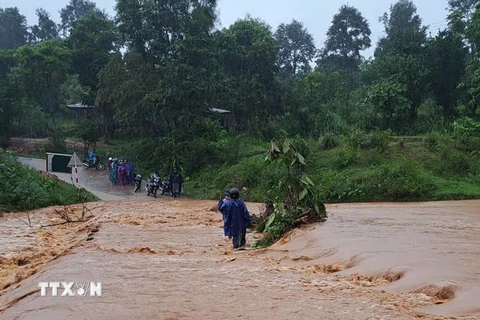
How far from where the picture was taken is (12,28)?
64875 millimetres

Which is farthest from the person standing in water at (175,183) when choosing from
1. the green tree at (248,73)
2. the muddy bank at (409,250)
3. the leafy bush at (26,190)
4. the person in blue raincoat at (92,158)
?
the muddy bank at (409,250)

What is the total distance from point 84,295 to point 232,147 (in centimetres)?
2299

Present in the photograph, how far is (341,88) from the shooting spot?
1490 inches

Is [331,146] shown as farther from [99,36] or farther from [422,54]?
[99,36]

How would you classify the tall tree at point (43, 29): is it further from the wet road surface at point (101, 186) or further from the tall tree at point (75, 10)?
the wet road surface at point (101, 186)

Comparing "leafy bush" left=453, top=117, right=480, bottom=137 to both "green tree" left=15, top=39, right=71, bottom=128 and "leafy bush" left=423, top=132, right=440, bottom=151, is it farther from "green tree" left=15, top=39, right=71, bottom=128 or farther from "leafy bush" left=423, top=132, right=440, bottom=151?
"green tree" left=15, top=39, right=71, bottom=128

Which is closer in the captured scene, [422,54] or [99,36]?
[422,54]

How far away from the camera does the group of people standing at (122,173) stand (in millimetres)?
27609

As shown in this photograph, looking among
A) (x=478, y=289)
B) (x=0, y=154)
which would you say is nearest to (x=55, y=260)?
(x=478, y=289)

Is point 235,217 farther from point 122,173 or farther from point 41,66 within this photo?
point 41,66

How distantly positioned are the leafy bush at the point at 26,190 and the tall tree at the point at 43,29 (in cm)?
4952

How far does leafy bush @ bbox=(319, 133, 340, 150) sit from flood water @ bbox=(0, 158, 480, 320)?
41.7ft

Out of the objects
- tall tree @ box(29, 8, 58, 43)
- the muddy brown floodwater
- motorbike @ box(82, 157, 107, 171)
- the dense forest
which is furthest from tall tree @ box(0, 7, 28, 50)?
the muddy brown floodwater

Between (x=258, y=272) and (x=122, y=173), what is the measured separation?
20.5 metres
